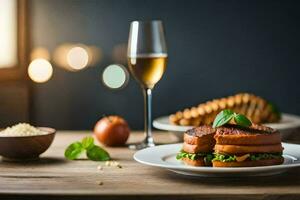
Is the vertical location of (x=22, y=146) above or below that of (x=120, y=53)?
below

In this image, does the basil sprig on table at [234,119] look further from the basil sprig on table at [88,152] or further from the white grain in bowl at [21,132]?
the white grain in bowl at [21,132]

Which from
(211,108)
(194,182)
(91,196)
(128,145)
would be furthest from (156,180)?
(211,108)

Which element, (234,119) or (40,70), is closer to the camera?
(234,119)

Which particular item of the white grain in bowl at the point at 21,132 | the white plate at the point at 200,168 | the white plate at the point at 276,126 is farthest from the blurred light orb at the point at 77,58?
the white plate at the point at 200,168

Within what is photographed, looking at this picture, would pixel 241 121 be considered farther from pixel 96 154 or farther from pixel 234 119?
pixel 96 154

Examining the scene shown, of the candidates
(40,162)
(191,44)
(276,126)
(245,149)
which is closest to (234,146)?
(245,149)

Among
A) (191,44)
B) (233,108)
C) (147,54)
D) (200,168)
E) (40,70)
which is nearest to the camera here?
(200,168)

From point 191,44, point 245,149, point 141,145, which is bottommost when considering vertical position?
point 141,145
